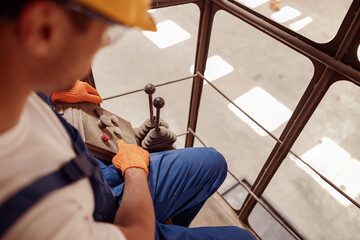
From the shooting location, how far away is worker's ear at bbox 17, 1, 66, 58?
0.44 metres

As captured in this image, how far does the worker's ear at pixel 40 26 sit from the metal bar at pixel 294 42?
3.64 feet

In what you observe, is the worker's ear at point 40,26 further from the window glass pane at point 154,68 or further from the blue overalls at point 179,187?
the window glass pane at point 154,68

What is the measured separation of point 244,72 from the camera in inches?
190

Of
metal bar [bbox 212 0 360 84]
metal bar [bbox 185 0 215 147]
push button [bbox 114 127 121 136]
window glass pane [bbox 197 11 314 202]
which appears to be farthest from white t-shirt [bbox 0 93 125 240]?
window glass pane [bbox 197 11 314 202]

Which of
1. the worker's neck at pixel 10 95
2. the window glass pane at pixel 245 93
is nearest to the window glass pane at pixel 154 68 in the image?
the window glass pane at pixel 245 93

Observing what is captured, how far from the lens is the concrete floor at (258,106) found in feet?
10.0

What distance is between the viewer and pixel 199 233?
1.19m

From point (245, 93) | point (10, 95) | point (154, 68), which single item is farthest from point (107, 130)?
point (154, 68)

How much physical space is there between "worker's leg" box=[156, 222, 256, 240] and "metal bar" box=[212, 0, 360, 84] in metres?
0.85

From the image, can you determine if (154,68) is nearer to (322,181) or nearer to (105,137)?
(322,181)

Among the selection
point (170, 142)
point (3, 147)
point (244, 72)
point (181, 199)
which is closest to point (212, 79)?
point (244, 72)

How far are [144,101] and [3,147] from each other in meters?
3.66

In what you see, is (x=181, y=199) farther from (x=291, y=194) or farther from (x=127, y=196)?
(x=291, y=194)

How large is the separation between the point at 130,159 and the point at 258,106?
3.27 metres
